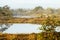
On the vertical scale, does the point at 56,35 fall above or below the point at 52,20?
below

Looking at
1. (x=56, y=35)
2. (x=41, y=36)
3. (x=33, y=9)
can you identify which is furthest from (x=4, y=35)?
(x=33, y=9)

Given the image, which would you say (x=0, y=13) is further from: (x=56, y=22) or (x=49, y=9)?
(x=56, y=22)

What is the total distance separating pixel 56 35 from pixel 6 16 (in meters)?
8.05

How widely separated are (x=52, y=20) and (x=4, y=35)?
6.26 ft

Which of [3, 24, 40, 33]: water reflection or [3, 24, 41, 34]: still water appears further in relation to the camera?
[3, 24, 40, 33]: water reflection

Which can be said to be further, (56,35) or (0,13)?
(0,13)

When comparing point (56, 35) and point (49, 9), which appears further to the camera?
point (49, 9)

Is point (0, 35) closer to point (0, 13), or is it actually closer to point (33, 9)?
point (0, 13)

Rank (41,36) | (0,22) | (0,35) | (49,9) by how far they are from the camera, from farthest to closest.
Result: (49,9), (0,22), (0,35), (41,36)

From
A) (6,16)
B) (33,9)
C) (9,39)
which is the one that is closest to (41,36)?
(9,39)

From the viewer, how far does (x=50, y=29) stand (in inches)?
303

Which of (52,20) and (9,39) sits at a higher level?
(52,20)

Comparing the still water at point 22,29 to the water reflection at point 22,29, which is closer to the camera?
the still water at point 22,29

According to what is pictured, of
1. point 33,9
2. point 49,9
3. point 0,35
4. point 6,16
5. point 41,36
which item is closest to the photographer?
point 41,36
